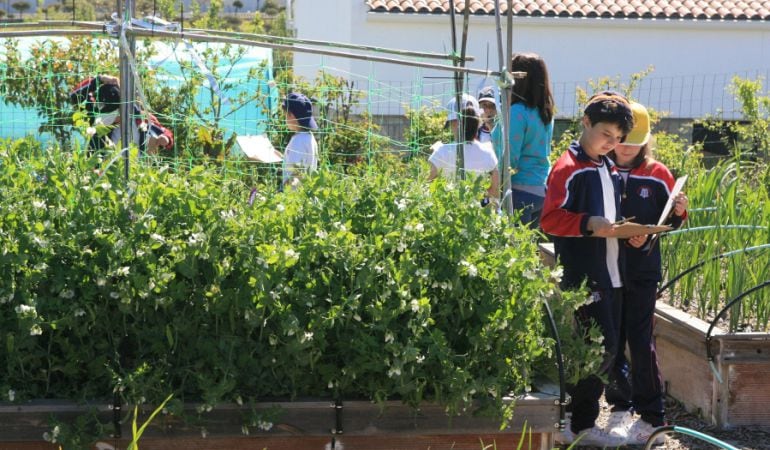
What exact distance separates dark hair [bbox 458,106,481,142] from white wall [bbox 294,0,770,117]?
15.0 meters

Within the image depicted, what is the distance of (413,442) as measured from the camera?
3443 mm

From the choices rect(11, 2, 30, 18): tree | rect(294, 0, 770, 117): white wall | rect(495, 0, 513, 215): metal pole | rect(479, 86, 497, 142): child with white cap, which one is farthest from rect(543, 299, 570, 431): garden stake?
rect(11, 2, 30, 18): tree

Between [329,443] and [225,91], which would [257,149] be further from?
[225,91]

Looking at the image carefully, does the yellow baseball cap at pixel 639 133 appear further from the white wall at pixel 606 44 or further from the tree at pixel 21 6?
the tree at pixel 21 6

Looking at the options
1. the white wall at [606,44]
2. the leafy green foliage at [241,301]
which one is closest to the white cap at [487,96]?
the leafy green foliage at [241,301]

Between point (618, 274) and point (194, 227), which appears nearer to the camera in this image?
point (194, 227)

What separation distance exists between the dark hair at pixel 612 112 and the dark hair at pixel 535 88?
1743 millimetres

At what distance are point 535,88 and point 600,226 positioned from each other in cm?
203

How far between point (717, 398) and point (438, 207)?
194cm

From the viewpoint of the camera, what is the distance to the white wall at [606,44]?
21.3 m

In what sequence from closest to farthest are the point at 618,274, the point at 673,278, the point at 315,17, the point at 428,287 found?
the point at 428,287
the point at 618,274
the point at 673,278
the point at 315,17

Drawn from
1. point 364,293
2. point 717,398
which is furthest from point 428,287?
point 717,398

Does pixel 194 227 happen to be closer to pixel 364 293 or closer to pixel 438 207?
pixel 364 293

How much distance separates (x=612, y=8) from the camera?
22.4 meters
